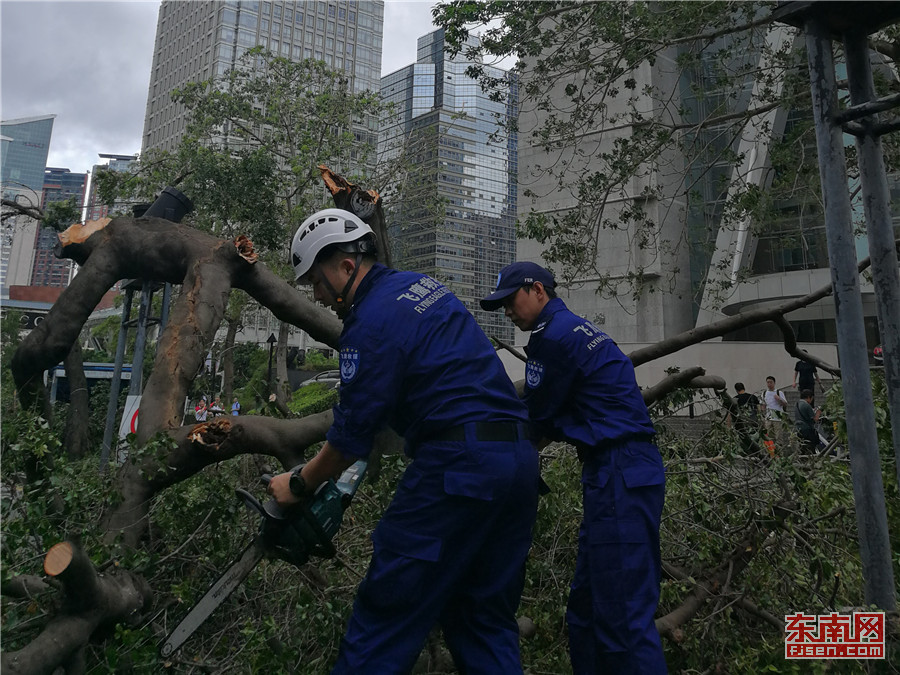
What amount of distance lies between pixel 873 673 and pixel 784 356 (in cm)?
1692

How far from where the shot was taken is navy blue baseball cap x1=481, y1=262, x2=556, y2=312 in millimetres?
2762

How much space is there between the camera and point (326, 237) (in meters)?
2.33

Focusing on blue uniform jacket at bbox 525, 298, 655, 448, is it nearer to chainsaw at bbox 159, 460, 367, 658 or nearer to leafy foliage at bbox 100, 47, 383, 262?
chainsaw at bbox 159, 460, 367, 658

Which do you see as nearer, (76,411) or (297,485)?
(297,485)

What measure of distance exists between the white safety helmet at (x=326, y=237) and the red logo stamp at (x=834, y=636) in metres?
2.43

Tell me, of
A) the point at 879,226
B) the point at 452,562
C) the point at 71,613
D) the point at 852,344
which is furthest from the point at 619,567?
the point at 71,613

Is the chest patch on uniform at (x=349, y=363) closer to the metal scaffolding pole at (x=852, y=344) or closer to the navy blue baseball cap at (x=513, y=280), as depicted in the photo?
the navy blue baseball cap at (x=513, y=280)

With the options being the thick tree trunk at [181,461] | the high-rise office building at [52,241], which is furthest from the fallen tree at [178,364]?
the high-rise office building at [52,241]

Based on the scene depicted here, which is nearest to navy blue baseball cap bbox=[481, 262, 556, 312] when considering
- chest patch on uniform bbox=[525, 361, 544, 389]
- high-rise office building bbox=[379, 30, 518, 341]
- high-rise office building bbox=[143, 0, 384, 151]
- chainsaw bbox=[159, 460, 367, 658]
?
chest patch on uniform bbox=[525, 361, 544, 389]

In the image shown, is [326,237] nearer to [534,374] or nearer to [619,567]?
[534,374]

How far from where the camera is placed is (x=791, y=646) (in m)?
2.66

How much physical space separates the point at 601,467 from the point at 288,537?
1195 mm

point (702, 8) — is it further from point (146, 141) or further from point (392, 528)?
point (146, 141)

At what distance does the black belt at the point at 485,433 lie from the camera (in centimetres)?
200
